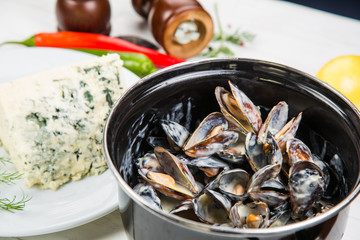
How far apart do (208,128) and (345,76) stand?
618 mm

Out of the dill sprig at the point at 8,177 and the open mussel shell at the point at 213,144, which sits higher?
the open mussel shell at the point at 213,144

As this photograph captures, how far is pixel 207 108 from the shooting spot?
998mm

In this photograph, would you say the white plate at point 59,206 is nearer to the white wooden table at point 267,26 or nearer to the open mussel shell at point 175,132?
the open mussel shell at point 175,132

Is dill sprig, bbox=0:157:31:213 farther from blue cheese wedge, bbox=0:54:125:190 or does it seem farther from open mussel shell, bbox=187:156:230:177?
open mussel shell, bbox=187:156:230:177

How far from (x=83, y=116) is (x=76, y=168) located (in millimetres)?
139

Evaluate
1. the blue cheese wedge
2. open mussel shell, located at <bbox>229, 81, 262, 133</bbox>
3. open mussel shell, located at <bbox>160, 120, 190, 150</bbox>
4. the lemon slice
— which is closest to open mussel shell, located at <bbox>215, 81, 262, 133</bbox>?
open mussel shell, located at <bbox>229, 81, 262, 133</bbox>

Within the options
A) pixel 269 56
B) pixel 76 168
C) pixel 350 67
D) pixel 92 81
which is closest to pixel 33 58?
pixel 92 81

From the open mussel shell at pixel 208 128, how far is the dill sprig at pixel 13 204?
422 mm

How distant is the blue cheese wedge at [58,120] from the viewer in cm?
102

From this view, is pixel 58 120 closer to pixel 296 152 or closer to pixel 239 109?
pixel 239 109

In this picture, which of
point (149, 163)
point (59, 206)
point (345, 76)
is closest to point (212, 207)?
point (149, 163)

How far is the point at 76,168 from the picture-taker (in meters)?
1.07

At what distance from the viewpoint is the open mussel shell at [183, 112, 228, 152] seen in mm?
907

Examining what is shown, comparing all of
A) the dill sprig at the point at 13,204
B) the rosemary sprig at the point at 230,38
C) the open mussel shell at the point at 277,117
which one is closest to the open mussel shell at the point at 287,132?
the open mussel shell at the point at 277,117
